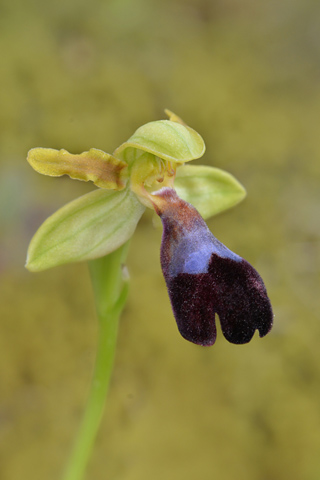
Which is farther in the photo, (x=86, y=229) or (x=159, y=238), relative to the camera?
(x=159, y=238)

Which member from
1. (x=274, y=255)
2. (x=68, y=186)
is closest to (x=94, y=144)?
(x=68, y=186)

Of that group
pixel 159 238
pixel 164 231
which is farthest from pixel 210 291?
pixel 159 238

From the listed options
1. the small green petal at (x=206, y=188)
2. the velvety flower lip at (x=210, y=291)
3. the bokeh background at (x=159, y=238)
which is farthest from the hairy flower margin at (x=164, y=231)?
the bokeh background at (x=159, y=238)

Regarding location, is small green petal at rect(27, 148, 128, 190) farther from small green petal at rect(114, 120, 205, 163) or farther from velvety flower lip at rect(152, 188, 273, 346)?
velvety flower lip at rect(152, 188, 273, 346)

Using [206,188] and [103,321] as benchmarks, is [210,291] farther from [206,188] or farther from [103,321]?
[206,188]

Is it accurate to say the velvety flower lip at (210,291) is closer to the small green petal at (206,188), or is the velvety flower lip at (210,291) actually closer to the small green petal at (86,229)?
the small green petal at (86,229)

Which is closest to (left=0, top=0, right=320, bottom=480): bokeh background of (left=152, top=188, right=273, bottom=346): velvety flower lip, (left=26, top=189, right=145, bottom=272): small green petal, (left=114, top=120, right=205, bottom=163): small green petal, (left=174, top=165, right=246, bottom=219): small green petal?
(left=174, top=165, right=246, bottom=219): small green petal

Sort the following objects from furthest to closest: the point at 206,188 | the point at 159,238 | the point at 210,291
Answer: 1. the point at 159,238
2. the point at 206,188
3. the point at 210,291
